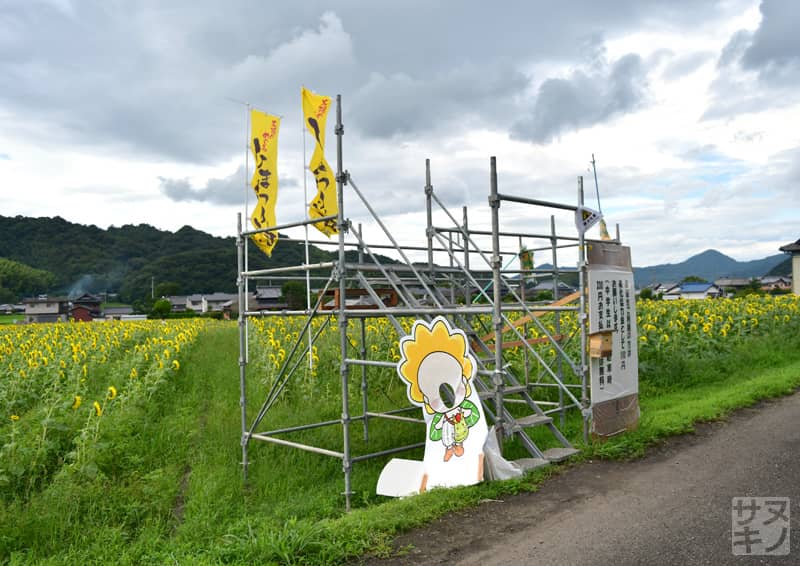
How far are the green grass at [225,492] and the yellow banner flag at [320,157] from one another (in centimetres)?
307

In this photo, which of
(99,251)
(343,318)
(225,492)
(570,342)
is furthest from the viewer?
(99,251)

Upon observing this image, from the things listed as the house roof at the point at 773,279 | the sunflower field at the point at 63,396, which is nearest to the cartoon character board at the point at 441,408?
the sunflower field at the point at 63,396

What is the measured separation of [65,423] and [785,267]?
95.9 metres

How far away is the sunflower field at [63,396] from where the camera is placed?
7.12 m

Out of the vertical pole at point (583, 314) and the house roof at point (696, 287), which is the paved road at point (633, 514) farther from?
the house roof at point (696, 287)

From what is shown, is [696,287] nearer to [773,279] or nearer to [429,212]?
[773,279]

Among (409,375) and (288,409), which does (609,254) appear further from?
(288,409)

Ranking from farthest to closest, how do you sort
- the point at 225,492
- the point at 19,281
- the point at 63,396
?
the point at 19,281
the point at 63,396
the point at 225,492

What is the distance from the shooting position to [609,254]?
8094 millimetres

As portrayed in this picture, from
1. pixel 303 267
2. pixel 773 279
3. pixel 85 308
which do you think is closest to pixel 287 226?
pixel 303 267

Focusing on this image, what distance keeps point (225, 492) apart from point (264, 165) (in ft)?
13.5

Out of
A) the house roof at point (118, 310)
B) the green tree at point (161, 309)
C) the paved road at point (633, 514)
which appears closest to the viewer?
the paved road at point (633, 514)

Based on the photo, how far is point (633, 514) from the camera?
5.36 m

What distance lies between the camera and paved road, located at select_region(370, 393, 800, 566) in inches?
181
